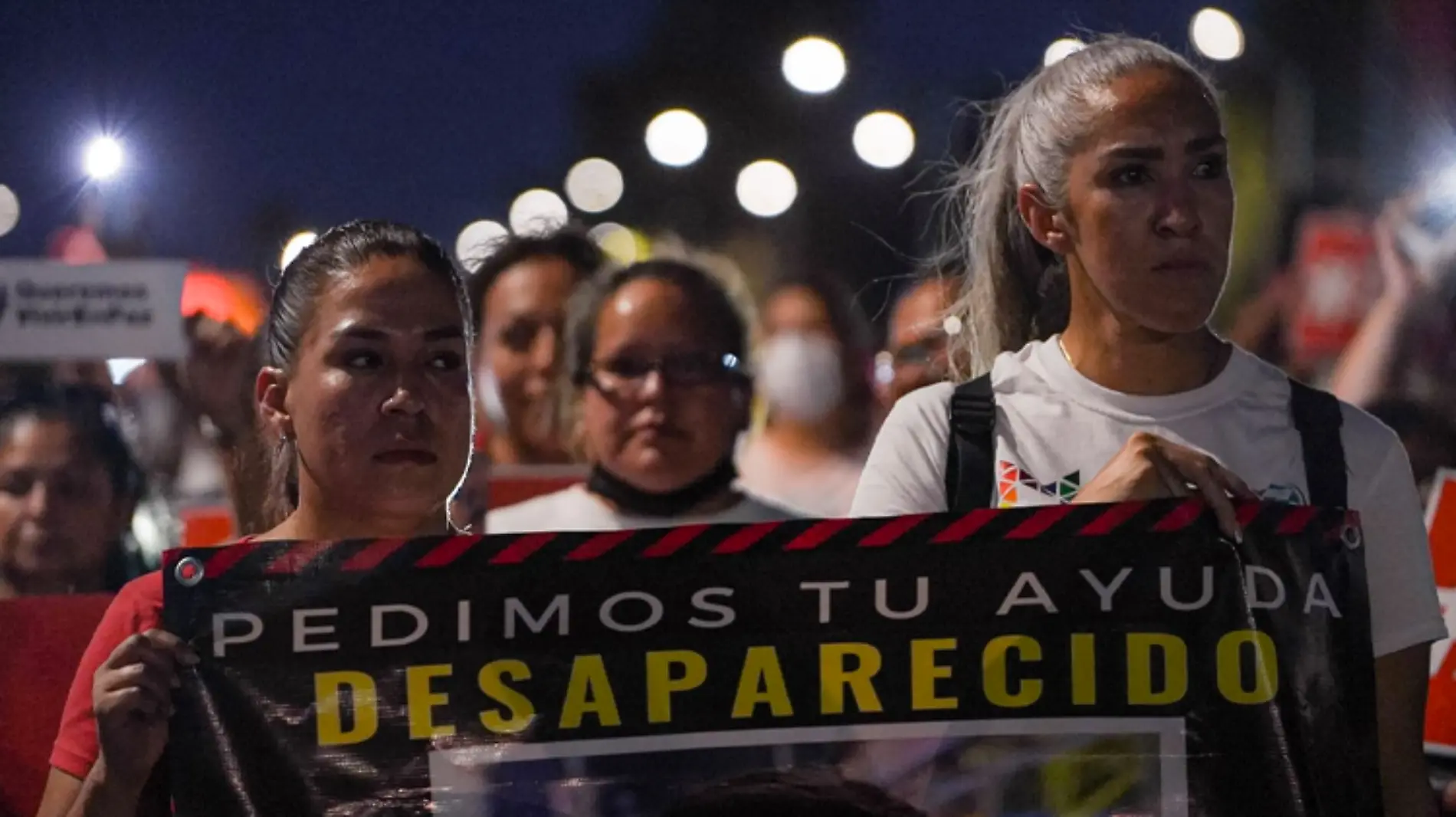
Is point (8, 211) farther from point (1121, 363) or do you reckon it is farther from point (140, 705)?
point (1121, 363)

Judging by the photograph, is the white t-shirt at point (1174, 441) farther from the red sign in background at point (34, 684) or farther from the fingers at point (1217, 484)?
the red sign in background at point (34, 684)

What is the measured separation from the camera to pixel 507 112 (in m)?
2.39

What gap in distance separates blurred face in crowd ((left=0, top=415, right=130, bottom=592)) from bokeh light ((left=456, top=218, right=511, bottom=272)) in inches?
26.9

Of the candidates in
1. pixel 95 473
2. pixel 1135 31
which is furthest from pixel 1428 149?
pixel 95 473

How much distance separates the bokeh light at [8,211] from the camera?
2.34 meters

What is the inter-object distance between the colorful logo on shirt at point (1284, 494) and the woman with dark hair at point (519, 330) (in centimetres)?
113

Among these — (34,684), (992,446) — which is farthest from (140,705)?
(992,446)

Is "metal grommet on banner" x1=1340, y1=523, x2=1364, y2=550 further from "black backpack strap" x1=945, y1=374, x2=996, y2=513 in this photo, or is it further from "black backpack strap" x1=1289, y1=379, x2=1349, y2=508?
"black backpack strap" x1=945, y1=374, x2=996, y2=513

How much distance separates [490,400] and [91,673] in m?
0.74

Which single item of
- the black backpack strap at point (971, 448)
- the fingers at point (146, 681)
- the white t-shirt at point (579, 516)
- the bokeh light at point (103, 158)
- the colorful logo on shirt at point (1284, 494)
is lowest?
the fingers at point (146, 681)

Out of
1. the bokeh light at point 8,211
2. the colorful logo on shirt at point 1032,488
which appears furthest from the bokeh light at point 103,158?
the colorful logo on shirt at point 1032,488

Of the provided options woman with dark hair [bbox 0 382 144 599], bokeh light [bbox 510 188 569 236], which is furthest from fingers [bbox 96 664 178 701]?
bokeh light [bbox 510 188 569 236]

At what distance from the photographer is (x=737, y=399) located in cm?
235

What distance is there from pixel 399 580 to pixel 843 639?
2.22ft
